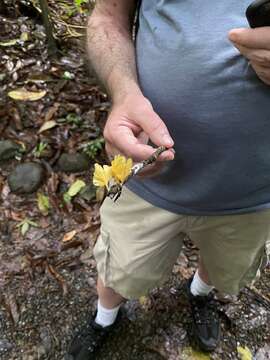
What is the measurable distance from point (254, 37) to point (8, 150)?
193 cm

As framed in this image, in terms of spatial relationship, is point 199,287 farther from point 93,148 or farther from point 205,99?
point 205,99

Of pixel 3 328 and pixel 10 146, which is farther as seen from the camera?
pixel 10 146

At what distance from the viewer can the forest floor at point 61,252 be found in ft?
6.53

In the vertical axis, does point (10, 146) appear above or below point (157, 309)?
above

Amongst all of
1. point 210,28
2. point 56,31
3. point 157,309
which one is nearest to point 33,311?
point 157,309

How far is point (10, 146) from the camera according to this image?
8.50ft

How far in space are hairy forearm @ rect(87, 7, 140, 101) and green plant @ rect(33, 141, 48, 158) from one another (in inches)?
53.9

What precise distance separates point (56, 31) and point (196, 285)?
2.17m

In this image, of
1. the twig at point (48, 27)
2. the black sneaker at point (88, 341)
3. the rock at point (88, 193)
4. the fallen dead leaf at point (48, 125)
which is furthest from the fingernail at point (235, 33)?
the twig at point (48, 27)

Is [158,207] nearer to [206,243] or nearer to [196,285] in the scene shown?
[206,243]

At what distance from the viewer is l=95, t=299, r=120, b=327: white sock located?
72.5 inches

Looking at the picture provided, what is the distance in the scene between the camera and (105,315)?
6.11ft

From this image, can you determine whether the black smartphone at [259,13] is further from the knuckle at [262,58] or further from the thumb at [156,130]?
the thumb at [156,130]

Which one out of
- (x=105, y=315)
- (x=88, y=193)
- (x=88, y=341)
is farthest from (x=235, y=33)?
(x=88, y=193)
